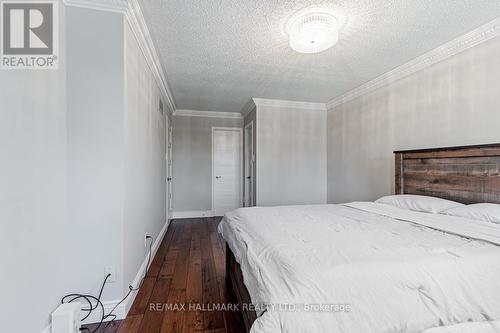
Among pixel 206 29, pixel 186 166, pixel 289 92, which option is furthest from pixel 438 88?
pixel 186 166

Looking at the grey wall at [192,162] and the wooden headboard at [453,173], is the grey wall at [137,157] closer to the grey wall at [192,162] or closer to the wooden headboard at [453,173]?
the grey wall at [192,162]

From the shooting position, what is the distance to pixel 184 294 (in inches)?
79.6

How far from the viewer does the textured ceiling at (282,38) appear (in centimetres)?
176

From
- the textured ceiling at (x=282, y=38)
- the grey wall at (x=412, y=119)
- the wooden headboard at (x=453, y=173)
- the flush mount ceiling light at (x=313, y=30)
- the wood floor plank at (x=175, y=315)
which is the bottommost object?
the wood floor plank at (x=175, y=315)

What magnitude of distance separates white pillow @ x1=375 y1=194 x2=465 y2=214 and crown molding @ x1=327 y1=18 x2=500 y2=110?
150 cm

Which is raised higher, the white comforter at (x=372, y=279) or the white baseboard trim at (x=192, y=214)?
the white comforter at (x=372, y=279)

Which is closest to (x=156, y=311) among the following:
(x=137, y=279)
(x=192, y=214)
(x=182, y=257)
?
(x=137, y=279)

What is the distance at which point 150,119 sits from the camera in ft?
8.70

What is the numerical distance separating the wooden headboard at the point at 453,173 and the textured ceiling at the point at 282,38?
111 cm

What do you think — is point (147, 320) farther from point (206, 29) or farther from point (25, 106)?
point (206, 29)

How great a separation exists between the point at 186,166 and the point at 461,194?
4472mm

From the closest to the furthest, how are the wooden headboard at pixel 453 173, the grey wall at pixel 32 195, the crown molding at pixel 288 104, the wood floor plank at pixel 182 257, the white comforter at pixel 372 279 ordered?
the white comforter at pixel 372 279, the grey wall at pixel 32 195, the wooden headboard at pixel 453 173, the wood floor plank at pixel 182 257, the crown molding at pixel 288 104

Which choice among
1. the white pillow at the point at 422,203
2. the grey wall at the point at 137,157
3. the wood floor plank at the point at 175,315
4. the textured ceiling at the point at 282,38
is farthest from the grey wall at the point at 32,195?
the white pillow at the point at 422,203

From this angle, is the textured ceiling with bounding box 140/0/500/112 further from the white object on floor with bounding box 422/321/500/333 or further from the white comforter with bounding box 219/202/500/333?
the white object on floor with bounding box 422/321/500/333
